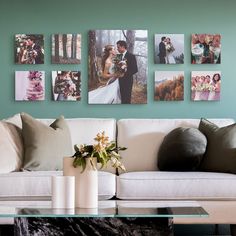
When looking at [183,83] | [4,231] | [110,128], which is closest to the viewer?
[4,231]

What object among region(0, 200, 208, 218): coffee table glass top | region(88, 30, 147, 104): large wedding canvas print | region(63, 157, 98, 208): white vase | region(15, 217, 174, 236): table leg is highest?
region(88, 30, 147, 104): large wedding canvas print

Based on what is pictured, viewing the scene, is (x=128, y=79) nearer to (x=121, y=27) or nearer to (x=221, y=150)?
(x=121, y=27)

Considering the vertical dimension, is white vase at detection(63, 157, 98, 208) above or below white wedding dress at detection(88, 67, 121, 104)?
below

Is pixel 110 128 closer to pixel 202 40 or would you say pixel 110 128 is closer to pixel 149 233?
pixel 202 40

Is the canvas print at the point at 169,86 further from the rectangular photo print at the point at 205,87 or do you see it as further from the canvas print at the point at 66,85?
the canvas print at the point at 66,85

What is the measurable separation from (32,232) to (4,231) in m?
1.44

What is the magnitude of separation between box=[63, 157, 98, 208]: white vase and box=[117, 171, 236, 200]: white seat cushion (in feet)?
2.85

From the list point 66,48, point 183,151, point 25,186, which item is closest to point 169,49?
point 66,48

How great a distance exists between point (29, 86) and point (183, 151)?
1.61 meters

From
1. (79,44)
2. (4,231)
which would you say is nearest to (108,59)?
(79,44)

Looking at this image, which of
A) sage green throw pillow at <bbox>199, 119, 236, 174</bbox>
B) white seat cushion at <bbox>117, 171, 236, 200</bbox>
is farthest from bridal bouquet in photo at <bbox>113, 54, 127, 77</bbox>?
white seat cushion at <bbox>117, 171, 236, 200</bbox>

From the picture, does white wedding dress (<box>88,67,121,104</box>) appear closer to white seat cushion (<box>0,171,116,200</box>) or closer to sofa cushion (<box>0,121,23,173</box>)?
sofa cushion (<box>0,121,23,173</box>)

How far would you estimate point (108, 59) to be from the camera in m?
5.34

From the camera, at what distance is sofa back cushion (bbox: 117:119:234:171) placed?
185 inches
